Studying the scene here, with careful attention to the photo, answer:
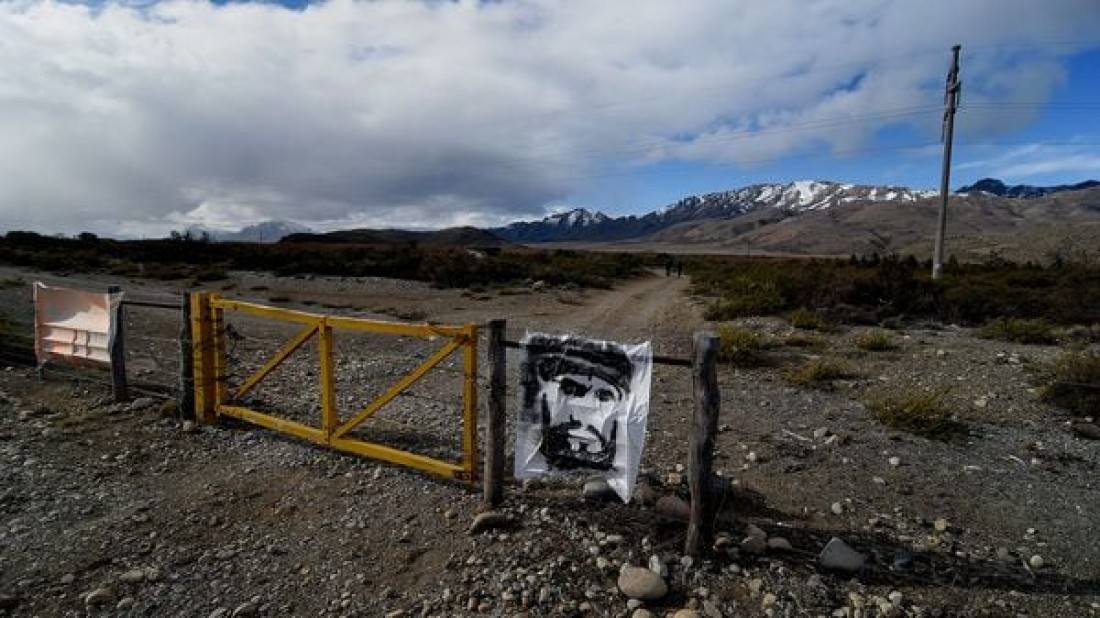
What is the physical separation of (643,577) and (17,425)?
7602 mm

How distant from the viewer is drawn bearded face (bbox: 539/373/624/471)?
4.61m

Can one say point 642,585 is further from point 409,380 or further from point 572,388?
point 409,380

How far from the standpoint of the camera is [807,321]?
13.4m

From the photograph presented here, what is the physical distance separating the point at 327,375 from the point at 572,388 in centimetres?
265

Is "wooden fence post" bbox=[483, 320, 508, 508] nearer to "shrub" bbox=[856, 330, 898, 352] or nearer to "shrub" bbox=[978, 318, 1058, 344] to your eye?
"shrub" bbox=[856, 330, 898, 352]

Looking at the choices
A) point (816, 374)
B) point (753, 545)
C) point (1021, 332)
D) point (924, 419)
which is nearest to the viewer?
point (753, 545)

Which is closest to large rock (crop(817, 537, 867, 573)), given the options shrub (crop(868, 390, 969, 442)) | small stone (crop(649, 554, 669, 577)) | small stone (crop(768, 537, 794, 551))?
small stone (crop(768, 537, 794, 551))

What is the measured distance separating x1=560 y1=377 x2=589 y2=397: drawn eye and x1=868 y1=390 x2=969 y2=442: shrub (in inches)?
184

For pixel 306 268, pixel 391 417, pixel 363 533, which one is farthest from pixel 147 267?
pixel 363 533

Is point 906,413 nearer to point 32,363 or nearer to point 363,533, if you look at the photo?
point 363,533

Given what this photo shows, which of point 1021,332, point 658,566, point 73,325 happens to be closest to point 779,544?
point 658,566

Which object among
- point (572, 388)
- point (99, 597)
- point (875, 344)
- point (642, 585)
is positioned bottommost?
point (99, 597)

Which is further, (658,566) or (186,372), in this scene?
(186,372)

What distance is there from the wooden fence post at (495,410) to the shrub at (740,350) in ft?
20.8
